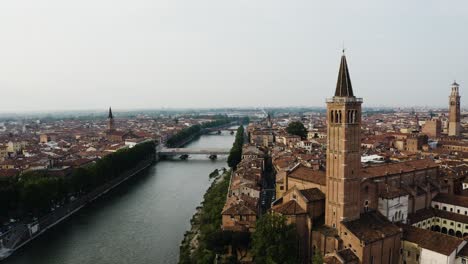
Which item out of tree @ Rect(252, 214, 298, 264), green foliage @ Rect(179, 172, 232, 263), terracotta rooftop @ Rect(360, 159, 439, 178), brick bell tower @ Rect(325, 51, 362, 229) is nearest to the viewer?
tree @ Rect(252, 214, 298, 264)

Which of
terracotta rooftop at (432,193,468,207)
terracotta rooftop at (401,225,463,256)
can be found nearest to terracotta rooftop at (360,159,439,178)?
terracotta rooftop at (432,193,468,207)

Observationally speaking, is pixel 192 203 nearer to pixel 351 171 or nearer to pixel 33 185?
pixel 33 185

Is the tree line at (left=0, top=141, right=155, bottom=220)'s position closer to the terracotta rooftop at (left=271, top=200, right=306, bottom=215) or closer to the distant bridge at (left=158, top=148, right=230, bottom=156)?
the terracotta rooftop at (left=271, top=200, right=306, bottom=215)

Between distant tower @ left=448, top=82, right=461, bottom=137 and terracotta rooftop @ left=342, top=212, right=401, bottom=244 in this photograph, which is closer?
terracotta rooftop @ left=342, top=212, right=401, bottom=244

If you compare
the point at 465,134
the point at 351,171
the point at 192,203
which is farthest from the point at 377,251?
the point at 465,134

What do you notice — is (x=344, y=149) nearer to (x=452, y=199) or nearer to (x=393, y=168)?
(x=393, y=168)

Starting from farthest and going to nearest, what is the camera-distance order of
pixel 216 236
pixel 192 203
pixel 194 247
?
pixel 192 203, pixel 194 247, pixel 216 236

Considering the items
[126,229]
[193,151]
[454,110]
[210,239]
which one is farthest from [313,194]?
[454,110]
